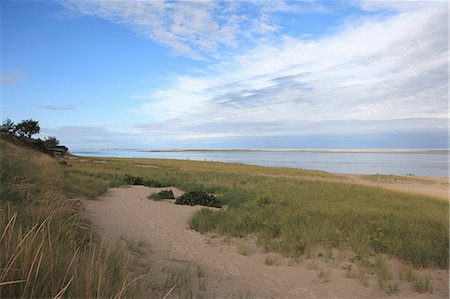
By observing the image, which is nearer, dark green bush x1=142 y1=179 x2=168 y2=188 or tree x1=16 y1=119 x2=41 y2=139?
dark green bush x1=142 y1=179 x2=168 y2=188

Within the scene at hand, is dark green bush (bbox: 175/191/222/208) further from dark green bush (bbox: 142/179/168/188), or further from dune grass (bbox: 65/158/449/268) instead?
dark green bush (bbox: 142/179/168/188)

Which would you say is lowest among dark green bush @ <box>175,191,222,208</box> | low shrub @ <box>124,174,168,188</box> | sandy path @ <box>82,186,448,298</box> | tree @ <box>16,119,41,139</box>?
sandy path @ <box>82,186,448,298</box>

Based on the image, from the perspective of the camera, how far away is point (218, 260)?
716cm

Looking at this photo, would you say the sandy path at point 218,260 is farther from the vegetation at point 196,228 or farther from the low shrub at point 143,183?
the low shrub at point 143,183

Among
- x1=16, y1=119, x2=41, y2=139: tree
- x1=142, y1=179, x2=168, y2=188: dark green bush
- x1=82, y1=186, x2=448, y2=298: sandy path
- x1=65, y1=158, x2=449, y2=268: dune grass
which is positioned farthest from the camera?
x1=16, y1=119, x2=41, y2=139: tree

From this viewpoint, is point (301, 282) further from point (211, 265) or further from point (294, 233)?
point (294, 233)

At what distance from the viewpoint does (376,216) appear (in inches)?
397

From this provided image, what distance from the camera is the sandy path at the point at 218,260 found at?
5492 millimetres

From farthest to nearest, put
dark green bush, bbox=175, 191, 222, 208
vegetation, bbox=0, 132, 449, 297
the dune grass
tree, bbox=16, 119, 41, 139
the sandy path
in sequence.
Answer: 1. tree, bbox=16, 119, 41, 139
2. dark green bush, bbox=175, 191, 222, 208
3. the dune grass
4. the sandy path
5. vegetation, bbox=0, 132, 449, 297

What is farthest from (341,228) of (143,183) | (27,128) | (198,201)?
(27,128)

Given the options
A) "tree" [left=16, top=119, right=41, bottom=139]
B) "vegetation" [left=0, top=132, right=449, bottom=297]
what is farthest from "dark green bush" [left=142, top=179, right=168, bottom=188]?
"tree" [left=16, top=119, right=41, bottom=139]

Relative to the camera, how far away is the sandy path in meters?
5.49

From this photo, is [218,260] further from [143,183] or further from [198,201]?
[143,183]

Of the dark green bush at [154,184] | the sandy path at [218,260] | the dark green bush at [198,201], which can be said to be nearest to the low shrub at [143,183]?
the dark green bush at [154,184]
